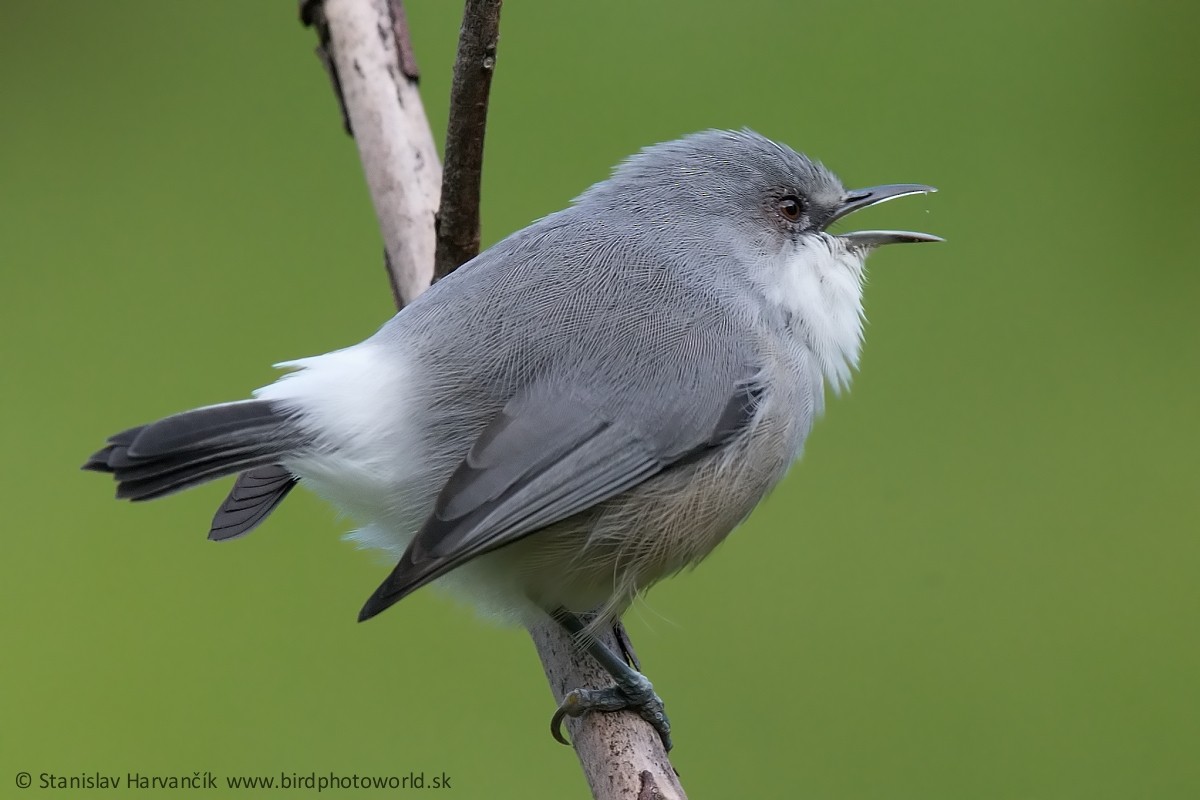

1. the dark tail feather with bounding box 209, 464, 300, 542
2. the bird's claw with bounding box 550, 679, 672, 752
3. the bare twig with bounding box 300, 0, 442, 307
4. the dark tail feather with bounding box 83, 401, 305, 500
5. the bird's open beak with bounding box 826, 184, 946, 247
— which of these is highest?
the bare twig with bounding box 300, 0, 442, 307

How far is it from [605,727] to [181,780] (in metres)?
1.19

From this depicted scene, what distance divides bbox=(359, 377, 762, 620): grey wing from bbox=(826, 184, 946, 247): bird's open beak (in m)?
0.40

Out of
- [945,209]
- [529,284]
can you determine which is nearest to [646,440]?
[529,284]

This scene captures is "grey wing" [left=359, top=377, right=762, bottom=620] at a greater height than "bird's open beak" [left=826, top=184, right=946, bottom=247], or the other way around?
"bird's open beak" [left=826, top=184, right=946, bottom=247]

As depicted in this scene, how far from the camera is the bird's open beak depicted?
5.47ft

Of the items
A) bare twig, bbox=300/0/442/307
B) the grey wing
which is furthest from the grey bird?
bare twig, bbox=300/0/442/307

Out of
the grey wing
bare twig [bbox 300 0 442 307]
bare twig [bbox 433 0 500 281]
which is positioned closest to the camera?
the grey wing

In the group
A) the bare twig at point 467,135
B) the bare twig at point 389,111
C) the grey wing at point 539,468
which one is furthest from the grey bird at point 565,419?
the bare twig at point 389,111

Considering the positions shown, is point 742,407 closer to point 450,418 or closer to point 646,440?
point 646,440

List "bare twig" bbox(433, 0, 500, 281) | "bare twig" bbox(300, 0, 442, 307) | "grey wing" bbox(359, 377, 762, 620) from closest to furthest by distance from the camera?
"grey wing" bbox(359, 377, 762, 620)
"bare twig" bbox(433, 0, 500, 281)
"bare twig" bbox(300, 0, 442, 307)

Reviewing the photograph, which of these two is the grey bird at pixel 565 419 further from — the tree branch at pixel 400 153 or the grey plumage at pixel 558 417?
the tree branch at pixel 400 153

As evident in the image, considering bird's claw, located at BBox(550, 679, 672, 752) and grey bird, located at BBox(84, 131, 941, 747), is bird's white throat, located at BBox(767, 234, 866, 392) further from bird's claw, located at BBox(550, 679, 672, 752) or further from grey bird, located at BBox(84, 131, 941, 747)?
bird's claw, located at BBox(550, 679, 672, 752)

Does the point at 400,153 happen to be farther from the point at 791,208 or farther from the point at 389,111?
the point at 791,208

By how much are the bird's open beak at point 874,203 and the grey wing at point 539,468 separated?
0.40 meters
